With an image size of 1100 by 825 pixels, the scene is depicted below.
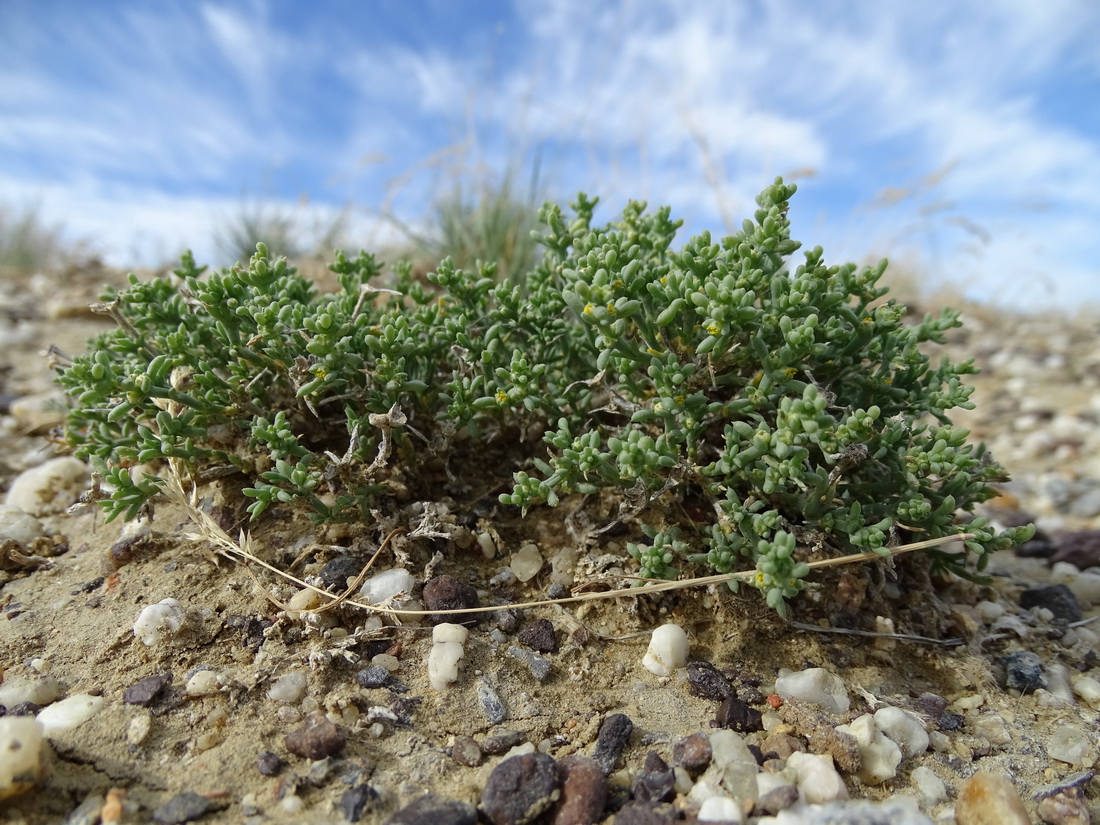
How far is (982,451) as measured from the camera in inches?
112

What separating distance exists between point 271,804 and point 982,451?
2554 mm

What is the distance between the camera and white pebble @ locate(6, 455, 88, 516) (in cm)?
330

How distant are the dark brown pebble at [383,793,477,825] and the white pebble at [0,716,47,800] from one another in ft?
2.77

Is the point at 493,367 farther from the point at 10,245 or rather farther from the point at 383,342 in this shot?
the point at 10,245

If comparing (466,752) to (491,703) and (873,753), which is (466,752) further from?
→ (873,753)

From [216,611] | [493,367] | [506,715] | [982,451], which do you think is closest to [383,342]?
[493,367]

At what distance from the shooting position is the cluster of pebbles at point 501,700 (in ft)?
6.40

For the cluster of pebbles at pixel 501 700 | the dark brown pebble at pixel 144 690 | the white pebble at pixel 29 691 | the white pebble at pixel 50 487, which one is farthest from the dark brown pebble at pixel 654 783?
the white pebble at pixel 50 487

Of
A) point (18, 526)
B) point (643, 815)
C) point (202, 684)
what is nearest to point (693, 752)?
point (643, 815)

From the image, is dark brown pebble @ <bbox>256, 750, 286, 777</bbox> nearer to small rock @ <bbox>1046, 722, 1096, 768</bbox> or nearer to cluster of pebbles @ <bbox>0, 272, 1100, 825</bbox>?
cluster of pebbles @ <bbox>0, 272, 1100, 825</bbox>

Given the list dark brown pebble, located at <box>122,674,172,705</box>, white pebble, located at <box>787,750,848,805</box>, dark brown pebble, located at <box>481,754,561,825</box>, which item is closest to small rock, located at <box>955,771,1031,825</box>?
white pebble, located at <box>787,750,848,805</box>

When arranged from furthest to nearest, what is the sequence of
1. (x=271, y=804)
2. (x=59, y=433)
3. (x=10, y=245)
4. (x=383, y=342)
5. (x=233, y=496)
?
(x=10, y=245) → (x=59, y=433) → (x=233, y=496) → (x=383, y=342) → (x=271, y=804)

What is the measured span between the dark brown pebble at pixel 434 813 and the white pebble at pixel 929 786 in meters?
1.20

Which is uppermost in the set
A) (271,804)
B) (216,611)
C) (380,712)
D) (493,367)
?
(493,367)
